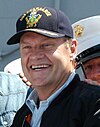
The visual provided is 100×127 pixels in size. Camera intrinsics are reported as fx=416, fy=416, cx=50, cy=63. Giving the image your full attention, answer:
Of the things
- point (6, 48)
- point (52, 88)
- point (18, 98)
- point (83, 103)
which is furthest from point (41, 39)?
point (6, 48)

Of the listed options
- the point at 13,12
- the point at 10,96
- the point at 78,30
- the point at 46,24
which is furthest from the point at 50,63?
the point at 13,12

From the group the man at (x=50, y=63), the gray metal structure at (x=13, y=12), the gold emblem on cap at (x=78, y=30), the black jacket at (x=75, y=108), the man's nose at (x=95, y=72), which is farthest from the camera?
the gray metal structure at (x=13, y=12)

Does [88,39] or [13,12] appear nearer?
[88,39]

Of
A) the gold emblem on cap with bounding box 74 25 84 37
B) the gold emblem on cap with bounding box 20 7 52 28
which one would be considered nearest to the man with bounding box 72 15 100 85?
the gold emblem on cap with bounding box 74 25 84 37

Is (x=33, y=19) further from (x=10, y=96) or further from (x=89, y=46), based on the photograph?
(x=10, y=96)

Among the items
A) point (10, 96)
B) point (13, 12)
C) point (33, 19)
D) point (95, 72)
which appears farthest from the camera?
point (13, 12)

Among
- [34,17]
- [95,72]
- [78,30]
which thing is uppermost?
[34,17]

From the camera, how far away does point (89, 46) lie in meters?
2.27

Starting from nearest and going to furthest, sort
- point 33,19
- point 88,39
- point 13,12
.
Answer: point 33,19
point 88,39
point 13,12

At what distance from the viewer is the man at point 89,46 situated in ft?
7.28

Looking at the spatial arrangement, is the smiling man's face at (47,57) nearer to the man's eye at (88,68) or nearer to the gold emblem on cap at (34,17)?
the gold emblem on cap at (34,17)

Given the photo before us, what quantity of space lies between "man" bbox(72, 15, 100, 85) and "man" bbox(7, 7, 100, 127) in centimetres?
44

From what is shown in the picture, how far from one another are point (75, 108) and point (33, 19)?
1.34ft

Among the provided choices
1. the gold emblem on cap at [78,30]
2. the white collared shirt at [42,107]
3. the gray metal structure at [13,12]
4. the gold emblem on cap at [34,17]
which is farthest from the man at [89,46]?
the gray metal structure at [13,12]
